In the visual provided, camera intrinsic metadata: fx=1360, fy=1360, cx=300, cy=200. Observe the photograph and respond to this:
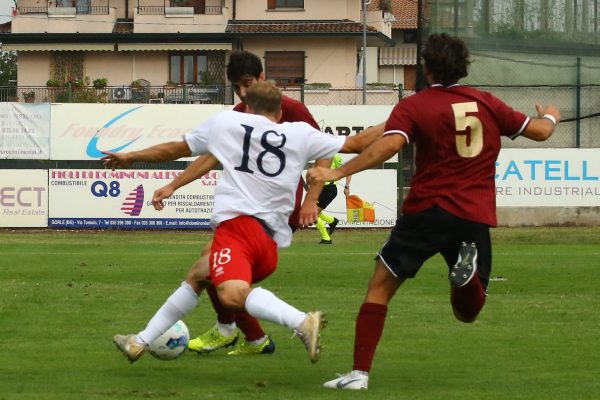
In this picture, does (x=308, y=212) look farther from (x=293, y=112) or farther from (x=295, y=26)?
(x=295, y=26)

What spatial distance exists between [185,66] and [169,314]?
50253 mm

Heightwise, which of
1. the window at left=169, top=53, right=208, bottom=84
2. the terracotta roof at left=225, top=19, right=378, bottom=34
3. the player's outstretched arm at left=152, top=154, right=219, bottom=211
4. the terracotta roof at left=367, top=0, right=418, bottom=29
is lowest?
the player's outstretched arm at left=152, top=154, right=219, bottom=211

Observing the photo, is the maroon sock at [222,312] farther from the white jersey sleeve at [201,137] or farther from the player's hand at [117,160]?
the white jersey sleeve at [201,137]

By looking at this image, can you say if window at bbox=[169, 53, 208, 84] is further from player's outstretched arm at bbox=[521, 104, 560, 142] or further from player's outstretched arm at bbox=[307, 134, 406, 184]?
player's outstretched arm at bbox=[307, 134, 406, 184]

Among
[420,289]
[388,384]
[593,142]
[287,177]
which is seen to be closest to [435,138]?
[287,177]

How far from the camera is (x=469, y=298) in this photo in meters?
7.91

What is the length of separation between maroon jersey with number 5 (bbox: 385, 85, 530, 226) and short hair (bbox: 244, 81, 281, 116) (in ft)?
2.43

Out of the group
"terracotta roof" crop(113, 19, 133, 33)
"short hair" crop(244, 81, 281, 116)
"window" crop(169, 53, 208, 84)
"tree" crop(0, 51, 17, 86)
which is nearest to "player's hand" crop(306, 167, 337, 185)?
"short hair" crop(244, 81, 281, 116)

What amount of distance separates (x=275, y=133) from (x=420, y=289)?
6894 millimetres

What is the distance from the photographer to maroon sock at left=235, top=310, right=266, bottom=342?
9148mm

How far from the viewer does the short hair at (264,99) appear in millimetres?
7906

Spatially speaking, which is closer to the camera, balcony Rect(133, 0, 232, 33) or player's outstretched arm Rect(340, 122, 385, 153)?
player's outstretched arm Rect(340, 122, 385, 153)

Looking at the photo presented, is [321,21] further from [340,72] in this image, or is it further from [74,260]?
[74,260]

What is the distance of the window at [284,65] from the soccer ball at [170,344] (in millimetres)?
49302
